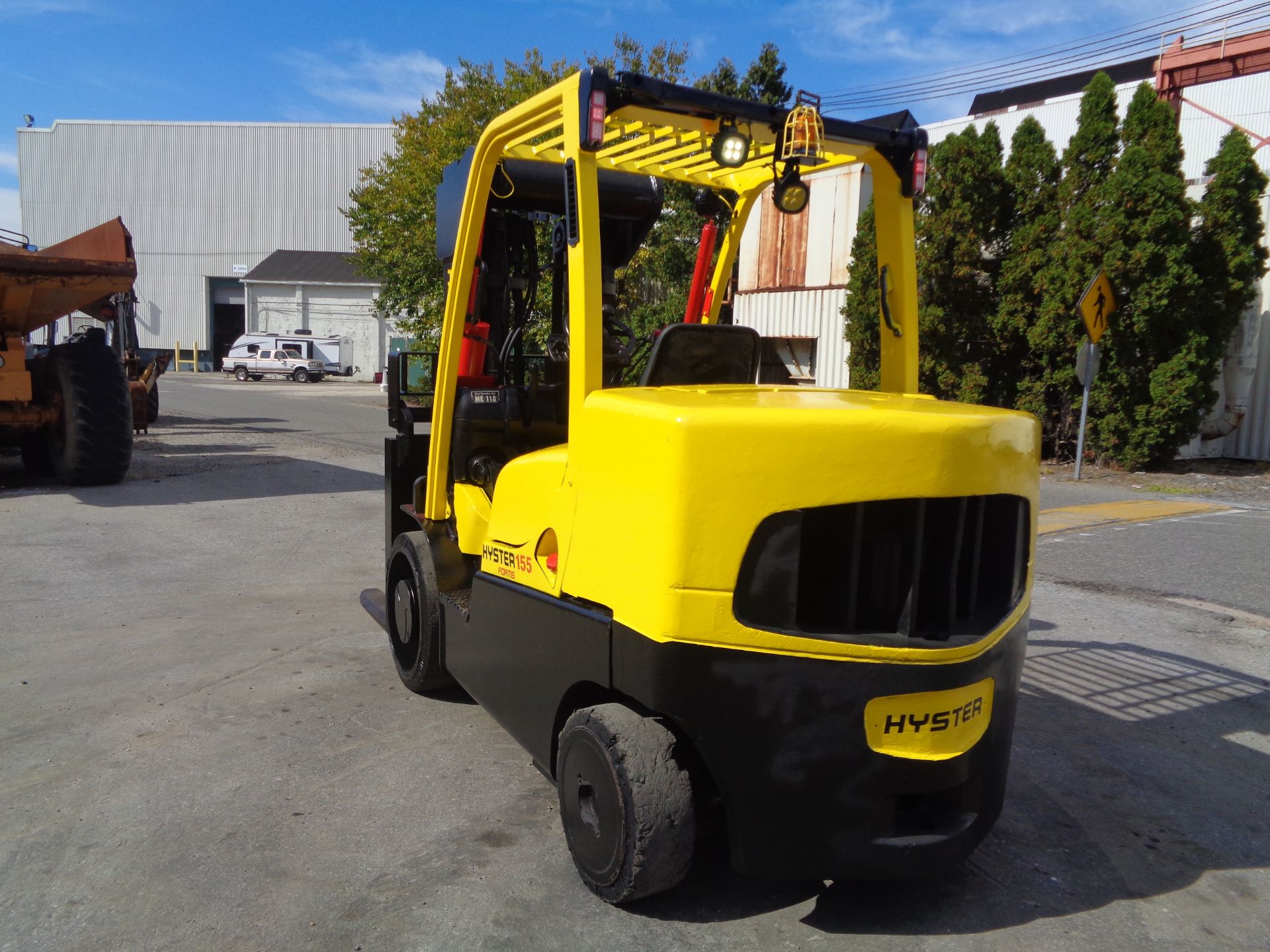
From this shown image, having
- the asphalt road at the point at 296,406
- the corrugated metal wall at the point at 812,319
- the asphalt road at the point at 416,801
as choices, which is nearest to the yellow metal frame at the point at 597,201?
the asphalt road at the point at 416,801

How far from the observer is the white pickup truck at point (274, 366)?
49.3 metres

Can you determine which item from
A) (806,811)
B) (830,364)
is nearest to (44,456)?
(806,811)

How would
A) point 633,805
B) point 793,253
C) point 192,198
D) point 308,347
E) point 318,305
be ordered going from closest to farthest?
point 633,805 → point 793,253 → point 308,347 → point 318,305 → point 192,198

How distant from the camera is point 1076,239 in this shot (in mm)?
15703

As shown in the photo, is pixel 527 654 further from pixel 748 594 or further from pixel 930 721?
pixel 930 721

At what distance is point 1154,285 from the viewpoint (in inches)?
585

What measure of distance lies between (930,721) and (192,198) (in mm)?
64534

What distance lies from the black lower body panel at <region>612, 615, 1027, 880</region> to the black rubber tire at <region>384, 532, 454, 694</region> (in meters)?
1.91

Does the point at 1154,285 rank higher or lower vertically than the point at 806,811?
higher

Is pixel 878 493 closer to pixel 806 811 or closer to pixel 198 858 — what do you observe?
pixel 806 811

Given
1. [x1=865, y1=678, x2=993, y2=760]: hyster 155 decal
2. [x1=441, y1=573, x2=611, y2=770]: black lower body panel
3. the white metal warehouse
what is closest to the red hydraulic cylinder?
[x1=441, y1=573, x2=611, y2=770]: black lower body panel

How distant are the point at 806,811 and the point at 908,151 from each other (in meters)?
2.51

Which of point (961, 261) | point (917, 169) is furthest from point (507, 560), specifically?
point (961, 261)

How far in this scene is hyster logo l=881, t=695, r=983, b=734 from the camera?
285cm
